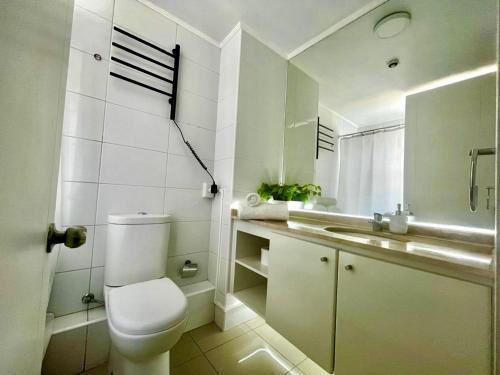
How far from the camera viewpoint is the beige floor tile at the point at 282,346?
118 cm

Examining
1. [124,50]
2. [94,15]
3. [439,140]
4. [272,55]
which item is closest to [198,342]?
[439,140]

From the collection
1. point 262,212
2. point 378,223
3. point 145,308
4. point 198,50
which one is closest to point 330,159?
point 378,223

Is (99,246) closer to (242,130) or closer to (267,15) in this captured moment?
(242,130)

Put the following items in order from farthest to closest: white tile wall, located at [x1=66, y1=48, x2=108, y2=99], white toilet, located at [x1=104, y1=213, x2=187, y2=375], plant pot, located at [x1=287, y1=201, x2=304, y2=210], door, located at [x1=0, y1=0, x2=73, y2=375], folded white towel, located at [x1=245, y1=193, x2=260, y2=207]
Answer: plant pot, located at [x1=287, y1=201, x2=304, y2=210], folded white towel, located at [x1=245, y1=193, x2=260, y2=207], white tile wall, located at [x1=66, y1=48, x2=108, y2=99], white toilet, located at [x1=104, y1=213, x2=187, y2=375], door, located at [x1=0, y1=0, x2=73, y2=375]

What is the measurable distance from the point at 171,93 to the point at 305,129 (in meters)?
1.15

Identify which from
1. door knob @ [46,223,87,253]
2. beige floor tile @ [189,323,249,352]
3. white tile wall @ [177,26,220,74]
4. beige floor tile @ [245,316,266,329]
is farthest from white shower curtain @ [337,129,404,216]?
door knob @ [46,223,87,253]

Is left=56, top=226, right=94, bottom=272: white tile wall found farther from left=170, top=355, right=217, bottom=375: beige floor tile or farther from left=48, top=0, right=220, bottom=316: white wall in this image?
left=170, top=355, right=217, bottom=375: beige floor tile

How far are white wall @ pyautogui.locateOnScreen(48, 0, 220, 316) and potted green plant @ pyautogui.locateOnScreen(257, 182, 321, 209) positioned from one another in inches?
19.5

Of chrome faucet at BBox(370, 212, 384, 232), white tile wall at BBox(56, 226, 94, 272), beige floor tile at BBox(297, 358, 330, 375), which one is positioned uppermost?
chrome faucet at BBox(370, 212, 384, 232)

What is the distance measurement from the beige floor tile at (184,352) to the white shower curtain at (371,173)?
4.41 ft

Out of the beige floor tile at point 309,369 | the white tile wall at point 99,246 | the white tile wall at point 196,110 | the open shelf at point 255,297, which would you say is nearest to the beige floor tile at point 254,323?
the open shelf at point 255,297

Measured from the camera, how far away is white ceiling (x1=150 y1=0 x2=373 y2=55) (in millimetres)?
1340

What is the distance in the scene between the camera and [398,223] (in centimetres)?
103

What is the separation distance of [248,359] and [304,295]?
630 mm
